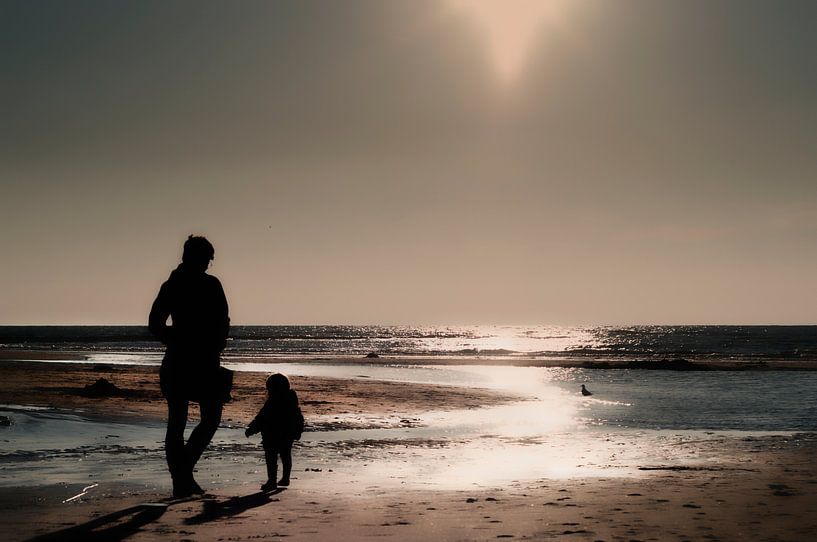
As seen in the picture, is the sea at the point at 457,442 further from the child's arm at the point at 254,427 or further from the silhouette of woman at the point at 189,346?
the silhouette of woman at the point at 189,346

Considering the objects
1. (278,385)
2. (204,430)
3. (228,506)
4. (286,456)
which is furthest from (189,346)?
(278,385)

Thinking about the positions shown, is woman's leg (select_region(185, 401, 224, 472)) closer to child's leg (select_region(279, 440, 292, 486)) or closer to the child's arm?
child's leg (select_region(279, 440, 292, 486))

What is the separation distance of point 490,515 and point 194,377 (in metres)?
2.85

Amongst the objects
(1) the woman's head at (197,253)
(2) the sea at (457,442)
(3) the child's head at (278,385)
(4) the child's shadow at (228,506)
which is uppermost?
(1) the woman's head at (197,253)

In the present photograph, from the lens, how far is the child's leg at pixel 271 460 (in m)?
9.13

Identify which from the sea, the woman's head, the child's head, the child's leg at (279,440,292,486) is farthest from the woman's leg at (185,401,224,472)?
the child's head

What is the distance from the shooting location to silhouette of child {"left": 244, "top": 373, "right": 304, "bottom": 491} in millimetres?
9450

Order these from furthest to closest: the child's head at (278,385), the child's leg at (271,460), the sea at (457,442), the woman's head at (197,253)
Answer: the child's head at (278,385), the sea at (457,442), the child's leg at (271,460), the woman's head at (197,253)

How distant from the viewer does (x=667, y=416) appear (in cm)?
2145

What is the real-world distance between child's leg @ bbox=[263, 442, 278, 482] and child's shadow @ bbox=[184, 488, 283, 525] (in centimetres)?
63

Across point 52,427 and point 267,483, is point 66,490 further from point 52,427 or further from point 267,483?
point 52,427

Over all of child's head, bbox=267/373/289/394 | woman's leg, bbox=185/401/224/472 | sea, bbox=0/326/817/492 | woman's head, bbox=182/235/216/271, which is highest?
woman's head, bbox=182/235/216/271

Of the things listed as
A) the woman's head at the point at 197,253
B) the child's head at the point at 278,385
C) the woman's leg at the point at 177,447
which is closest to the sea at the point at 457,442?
the child's head at the point at 278,385

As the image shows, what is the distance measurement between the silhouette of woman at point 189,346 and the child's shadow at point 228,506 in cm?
47
